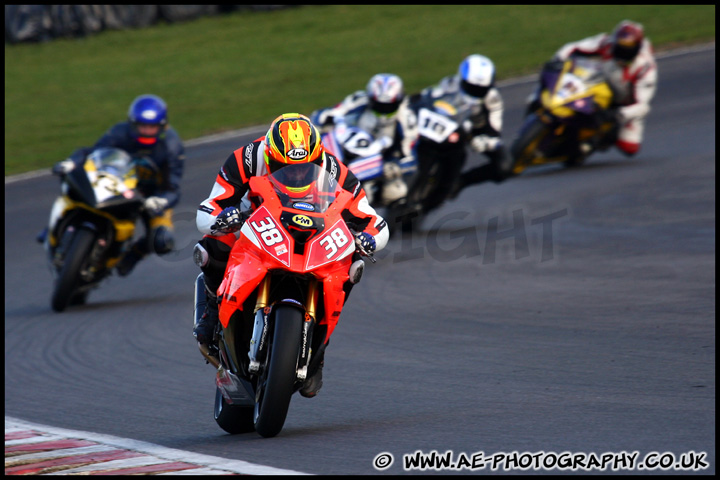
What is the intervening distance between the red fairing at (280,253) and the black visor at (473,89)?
6702mm

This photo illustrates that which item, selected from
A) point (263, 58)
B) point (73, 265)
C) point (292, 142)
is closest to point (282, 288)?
point (292, 142)

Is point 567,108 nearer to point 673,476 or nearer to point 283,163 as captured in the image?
point 283,163

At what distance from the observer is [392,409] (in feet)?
19.2

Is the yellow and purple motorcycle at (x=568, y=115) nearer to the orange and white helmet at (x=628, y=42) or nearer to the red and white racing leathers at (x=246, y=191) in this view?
the orange and white helmet at (x=628, y=42)

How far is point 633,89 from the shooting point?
14.1m

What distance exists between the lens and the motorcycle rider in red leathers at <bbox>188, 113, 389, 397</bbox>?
5324mm

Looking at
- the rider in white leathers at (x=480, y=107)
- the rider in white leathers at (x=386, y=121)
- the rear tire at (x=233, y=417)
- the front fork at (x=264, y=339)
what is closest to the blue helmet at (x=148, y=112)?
the rider in white leathers at (x=386, y=121)

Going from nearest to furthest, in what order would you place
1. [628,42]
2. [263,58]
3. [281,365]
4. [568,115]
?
[281,365] → [568,115] → [628,42] → [263,58]

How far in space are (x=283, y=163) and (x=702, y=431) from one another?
7.12ft

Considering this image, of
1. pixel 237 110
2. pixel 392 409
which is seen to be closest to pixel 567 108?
pixel 237 110

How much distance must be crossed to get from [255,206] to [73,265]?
4.32 meters

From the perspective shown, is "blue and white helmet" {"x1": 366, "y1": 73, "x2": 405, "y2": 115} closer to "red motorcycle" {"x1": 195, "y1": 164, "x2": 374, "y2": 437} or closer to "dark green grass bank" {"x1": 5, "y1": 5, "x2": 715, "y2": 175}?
"red motorcycle" {"x1": 195, "y1": 164, "x2": 374, "y2": 437}

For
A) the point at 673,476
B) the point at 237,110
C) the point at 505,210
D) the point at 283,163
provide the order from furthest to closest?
the point at 237,110 → the point at 505,210 → the point at 283,163 → the point at 673,476

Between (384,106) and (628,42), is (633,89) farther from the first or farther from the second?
(384,106)
